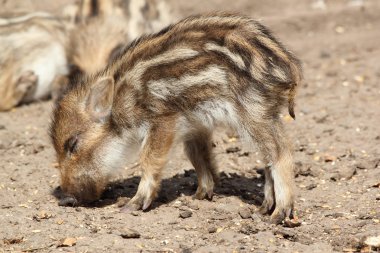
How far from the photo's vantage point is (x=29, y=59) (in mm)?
9125

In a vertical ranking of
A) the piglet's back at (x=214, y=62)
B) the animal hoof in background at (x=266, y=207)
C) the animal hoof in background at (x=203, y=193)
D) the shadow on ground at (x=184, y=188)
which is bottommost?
the shadow on ground at (x=184, y=188)

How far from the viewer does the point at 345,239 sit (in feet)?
16.8

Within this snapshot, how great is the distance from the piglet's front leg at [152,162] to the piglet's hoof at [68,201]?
16.6 inches

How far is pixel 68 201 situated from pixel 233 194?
1.26 metres

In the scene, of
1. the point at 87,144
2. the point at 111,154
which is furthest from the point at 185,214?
the point at 87,144

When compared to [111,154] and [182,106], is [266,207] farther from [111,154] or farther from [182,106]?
[111,154]

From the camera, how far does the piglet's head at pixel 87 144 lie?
6.05 m

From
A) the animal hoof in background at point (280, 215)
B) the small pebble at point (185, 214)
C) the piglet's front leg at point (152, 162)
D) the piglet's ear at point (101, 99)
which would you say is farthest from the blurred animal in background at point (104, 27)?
the animal hoof in background at point (280, 215)

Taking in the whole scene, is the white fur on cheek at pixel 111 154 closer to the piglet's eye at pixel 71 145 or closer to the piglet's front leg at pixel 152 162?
the piglet's eye at pixel 71 145

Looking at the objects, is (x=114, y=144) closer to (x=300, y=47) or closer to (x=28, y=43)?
(x=28, y=43)

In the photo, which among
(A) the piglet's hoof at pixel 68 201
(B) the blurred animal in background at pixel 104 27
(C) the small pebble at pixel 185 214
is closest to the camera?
(C) the small pebble at pixel 185 214

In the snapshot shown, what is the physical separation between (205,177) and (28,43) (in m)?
3.80

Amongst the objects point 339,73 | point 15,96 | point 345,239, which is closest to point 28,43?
point 15,96

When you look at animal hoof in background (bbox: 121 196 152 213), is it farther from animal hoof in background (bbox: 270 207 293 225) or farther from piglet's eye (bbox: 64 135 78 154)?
animal hoof in background (bbox: 270 207 293 225)
